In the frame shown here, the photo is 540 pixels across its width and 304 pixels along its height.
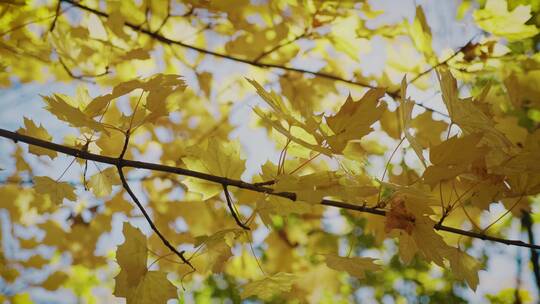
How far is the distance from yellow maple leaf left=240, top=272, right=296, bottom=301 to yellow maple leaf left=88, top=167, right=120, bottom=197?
0.31 m

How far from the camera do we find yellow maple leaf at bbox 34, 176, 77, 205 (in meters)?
0.67

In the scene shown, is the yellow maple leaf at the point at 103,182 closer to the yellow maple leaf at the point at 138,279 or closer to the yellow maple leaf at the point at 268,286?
the yellow maple leaf at the point at 138,279

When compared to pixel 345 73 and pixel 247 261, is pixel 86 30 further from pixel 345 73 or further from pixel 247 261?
pixel 247 261

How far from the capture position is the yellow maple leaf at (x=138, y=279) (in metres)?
0.61

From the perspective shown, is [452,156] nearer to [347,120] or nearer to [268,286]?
[347,120]

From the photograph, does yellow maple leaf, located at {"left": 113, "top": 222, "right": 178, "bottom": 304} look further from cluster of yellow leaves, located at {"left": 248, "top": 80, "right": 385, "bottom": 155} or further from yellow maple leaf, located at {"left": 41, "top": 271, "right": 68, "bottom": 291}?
yellow maple leaf, located at {"left": 41, "top": 271, "right": 68, "bottom": 291}

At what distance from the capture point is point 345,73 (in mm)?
1359

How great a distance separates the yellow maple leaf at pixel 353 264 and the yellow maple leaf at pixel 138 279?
224 mm

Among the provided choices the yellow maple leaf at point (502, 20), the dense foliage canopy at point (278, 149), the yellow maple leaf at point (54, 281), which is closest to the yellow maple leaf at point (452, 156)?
the dense foliage canopy at point (278, 149)

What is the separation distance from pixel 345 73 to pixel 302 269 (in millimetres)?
665

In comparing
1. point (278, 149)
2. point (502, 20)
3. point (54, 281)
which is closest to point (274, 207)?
point (278, 149)

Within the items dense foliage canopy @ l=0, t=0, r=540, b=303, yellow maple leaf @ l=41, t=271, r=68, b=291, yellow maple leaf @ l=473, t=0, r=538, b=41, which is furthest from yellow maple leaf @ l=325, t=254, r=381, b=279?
yellow maple leaf @ l=41, t=271, r=68, b=291

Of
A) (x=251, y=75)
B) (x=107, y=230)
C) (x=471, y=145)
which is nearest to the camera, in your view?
(x=471, y=145)

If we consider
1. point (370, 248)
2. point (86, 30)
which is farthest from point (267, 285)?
point (370, 248)
